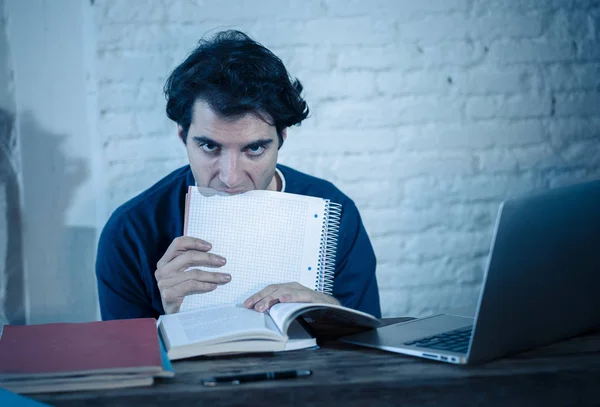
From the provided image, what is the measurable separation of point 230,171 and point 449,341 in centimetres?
68

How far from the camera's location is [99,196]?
1958 mm

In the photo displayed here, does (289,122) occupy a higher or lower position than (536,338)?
higher

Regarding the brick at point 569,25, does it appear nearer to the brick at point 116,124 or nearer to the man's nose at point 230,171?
the man's nose at point 230,171

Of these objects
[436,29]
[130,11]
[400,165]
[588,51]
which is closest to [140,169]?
[130,11]

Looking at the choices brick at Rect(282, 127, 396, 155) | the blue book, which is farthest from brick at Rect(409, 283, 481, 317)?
the blue book

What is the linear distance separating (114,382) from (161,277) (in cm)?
51

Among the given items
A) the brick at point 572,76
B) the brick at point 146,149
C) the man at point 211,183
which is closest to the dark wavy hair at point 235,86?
the man at point 211,183

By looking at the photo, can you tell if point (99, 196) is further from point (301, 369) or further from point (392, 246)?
point (301, 369)

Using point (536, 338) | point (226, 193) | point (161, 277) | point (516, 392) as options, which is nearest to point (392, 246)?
point (226, 193)

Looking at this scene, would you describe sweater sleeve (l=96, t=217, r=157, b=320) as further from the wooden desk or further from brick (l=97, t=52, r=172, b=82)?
the wooden desk

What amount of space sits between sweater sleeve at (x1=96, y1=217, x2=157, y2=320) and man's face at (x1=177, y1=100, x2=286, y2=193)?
276mm

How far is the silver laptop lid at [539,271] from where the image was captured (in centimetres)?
86

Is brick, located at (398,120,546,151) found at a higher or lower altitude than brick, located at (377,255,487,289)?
higher

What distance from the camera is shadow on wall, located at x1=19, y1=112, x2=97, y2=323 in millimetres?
1913
